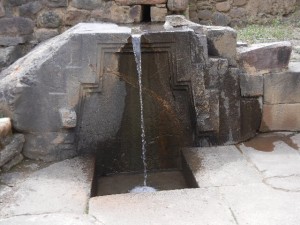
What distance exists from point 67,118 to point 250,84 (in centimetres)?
162

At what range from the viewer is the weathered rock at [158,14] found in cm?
558

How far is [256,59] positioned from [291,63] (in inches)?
18.9

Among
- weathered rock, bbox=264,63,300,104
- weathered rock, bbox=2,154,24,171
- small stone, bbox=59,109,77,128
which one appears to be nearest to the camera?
weathered rock, bbox=2,154,24,171

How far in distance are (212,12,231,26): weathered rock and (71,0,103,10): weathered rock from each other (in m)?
1.74

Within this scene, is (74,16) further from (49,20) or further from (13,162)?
(13,162)

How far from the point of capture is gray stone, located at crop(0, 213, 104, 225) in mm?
2666

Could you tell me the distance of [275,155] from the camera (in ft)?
11.8

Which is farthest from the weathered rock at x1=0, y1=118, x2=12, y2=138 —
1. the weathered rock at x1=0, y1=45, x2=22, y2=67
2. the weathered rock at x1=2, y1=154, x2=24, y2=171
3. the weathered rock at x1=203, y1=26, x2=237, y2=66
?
the weathered rock at x1=0, y1=45, x2=22, y2=67

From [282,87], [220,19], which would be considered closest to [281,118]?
[282,87]

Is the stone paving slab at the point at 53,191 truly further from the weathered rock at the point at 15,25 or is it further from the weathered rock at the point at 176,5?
the weathered rock at the point at 176,5

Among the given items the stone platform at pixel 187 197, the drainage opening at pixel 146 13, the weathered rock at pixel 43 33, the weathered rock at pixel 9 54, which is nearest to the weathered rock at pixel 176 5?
the drainage opening at pixel 146 13

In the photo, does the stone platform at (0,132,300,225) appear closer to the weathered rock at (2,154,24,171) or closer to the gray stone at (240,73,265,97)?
the weathered rock at (2,154,24,171)

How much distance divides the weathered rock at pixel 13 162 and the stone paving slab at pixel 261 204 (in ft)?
5.27

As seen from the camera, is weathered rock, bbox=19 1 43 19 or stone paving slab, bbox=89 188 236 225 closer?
stone paving slab, bbox=89 188 236 225
